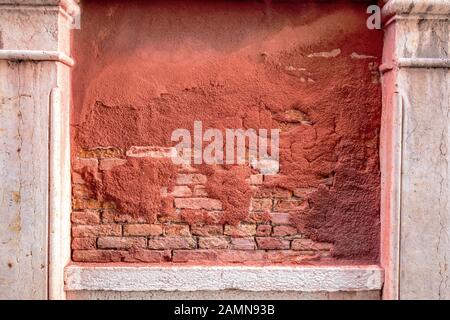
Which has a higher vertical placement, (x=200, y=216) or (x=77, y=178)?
(x=77, y=178)

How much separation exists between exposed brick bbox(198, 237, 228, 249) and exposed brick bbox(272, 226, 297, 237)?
1.07 feet

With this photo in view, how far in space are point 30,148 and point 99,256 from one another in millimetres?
821

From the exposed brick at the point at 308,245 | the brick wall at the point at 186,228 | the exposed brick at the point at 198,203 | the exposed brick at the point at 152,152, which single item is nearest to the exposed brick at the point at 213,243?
the brick wall at the point at 186,228

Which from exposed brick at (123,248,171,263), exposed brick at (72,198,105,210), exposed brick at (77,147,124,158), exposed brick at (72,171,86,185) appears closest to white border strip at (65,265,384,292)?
exposed brick at (123,248,171,263)

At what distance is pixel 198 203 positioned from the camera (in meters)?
3.52

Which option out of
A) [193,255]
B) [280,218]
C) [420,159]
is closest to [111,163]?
[193,255]

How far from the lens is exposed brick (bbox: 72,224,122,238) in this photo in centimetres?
351

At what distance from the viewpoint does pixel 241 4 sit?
3514 millimetres

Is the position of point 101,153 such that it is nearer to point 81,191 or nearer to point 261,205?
point 81,191

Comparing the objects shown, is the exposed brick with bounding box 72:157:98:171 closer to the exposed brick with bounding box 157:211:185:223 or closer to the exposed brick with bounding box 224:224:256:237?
the exposed brick with bounding box 157:211:185:223

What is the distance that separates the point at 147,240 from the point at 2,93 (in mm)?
1264

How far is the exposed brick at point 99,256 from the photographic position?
3.50 metres

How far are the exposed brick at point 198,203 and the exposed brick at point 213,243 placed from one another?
20cm

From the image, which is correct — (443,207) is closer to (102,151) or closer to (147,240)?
(147,240)
